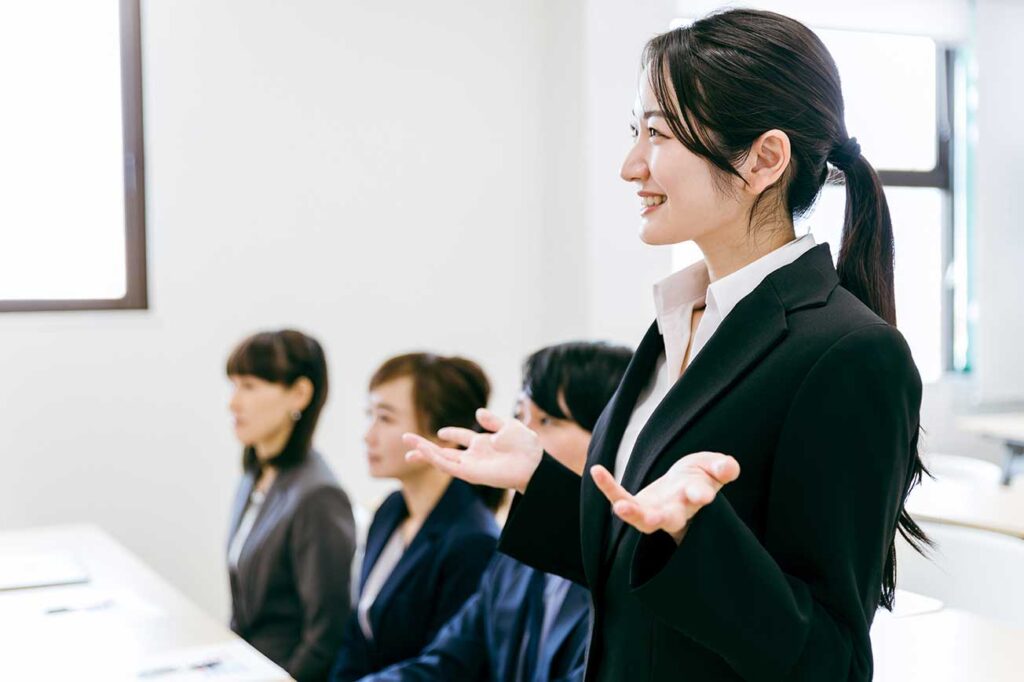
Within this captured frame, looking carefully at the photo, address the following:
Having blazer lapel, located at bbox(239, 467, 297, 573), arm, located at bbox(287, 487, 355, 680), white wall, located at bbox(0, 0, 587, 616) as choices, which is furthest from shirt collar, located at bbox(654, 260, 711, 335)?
white wall, located at bbox(0, 0, 587, 616)

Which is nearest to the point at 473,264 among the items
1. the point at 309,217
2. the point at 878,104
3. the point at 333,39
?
the point at 309,217

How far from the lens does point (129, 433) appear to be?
3547 millimetres

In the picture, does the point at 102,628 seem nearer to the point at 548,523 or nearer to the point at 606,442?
the point at 548,523

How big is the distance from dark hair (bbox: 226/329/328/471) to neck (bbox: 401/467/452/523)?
1.63 feet

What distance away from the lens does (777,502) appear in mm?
916

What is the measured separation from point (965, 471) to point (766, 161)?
9.22ft

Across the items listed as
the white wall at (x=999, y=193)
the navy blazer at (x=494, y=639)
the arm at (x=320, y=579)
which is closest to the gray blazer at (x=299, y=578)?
the arm at (x=320, y=579)

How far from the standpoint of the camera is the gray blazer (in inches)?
106

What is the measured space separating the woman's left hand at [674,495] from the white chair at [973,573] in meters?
A: 1.25

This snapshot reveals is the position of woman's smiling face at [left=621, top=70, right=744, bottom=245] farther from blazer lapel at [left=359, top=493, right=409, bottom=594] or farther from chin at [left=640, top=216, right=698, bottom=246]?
blazer lapel at [left=359, top=493, right=409, bottom=594]

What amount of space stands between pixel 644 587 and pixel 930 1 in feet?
14.9

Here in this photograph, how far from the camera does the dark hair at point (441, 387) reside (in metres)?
2.69

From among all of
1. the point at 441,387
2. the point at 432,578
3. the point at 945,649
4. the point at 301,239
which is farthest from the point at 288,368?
the point at 945,649

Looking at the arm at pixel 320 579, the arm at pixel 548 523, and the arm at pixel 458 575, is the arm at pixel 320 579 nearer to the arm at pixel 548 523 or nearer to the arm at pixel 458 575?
A: the arm at pixel 458 575
